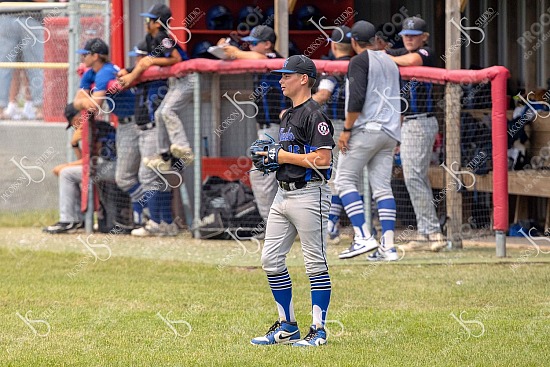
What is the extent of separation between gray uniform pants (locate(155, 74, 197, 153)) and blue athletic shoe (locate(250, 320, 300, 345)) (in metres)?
5.42

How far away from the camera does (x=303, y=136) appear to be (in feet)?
23.4

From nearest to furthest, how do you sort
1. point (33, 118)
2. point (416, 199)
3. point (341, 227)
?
point (416, 199), point (341, 227), point (33, 118)

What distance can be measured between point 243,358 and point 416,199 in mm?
5086

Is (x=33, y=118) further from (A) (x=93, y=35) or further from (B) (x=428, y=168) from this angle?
(B) (x=428, y=168)

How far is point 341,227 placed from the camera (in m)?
13.0

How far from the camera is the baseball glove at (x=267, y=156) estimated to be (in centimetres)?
705

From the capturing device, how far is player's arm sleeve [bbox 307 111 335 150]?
702cm

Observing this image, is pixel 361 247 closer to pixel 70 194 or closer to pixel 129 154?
pixel 129 154

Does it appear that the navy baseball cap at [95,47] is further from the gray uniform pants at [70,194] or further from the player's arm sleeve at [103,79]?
the gray uniform pants at [70,194]

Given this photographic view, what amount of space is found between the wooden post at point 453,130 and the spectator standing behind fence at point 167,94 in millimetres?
2775

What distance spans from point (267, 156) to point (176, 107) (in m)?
5.45

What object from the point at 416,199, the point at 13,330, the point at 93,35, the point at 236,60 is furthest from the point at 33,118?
the point at 13,330

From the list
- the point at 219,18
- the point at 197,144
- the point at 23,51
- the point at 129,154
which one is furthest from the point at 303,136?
the point at 23,51

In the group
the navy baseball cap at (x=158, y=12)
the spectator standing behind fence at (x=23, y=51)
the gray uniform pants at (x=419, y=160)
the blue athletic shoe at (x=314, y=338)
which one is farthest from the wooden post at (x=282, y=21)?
the blue athletic shoe at (x=314, y=338)
